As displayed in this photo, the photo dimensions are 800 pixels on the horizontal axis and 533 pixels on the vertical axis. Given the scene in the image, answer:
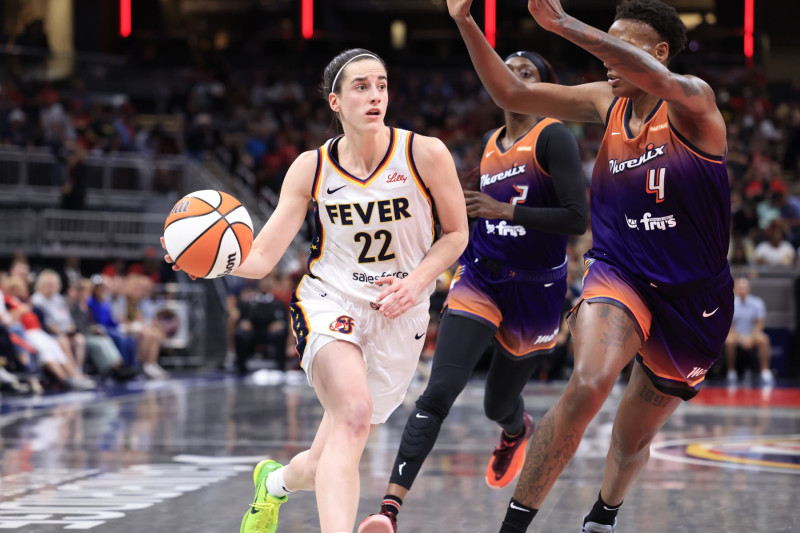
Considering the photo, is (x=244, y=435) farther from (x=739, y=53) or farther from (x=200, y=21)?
(x=200, y=21)

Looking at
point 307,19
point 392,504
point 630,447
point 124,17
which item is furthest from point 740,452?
point 124,17

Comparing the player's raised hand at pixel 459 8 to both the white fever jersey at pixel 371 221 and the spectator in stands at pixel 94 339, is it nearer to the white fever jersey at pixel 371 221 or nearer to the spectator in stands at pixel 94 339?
the white fever jersey at pixel 371 221

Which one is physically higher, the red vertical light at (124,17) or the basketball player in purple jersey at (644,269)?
the red vertical light at (124,17)

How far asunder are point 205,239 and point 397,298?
81 centimetres

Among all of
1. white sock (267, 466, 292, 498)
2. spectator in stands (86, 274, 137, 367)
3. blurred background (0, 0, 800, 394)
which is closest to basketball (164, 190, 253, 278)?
white sock (267, 466, 292, 498)

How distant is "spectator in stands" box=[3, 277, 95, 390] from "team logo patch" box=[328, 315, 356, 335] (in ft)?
33.7

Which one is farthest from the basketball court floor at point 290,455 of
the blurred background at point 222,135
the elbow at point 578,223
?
the blurred background at point 222,135

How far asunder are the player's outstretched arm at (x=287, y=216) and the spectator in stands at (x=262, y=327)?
12.5 metres

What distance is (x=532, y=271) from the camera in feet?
19.5

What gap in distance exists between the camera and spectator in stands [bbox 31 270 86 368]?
1455cm

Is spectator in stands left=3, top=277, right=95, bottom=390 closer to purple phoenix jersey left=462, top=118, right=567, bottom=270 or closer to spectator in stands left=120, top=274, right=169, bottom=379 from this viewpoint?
spectator in stands left=120, top=274, right=169, bottom=379

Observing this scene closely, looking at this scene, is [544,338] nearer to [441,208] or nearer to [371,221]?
[441,208]

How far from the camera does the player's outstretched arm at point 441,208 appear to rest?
4.50 metres

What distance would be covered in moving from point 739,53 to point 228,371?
56.7 ft
